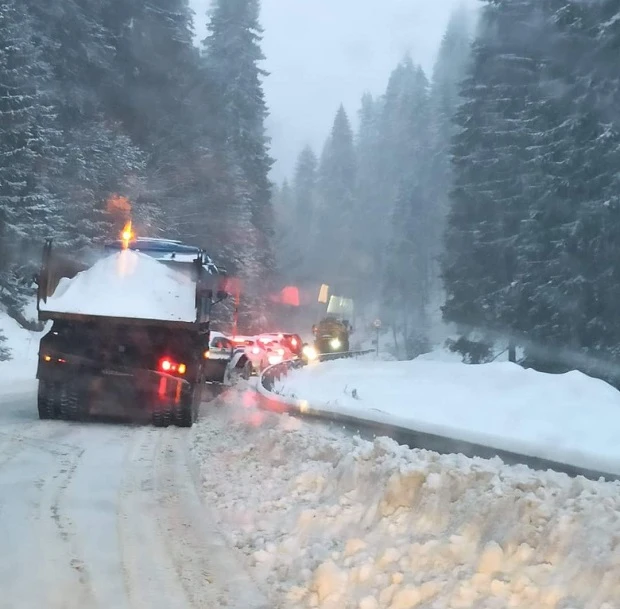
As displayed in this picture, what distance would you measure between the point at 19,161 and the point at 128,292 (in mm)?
14632

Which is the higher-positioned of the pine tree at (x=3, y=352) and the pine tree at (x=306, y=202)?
the pine tree at (x=306, y=202)

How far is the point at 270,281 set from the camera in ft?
170

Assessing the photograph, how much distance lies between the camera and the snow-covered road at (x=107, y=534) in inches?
197

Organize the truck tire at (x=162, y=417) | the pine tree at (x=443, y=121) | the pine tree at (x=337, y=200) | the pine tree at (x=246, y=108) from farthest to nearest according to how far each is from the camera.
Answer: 1. the pine tree at (x=337, y=200)
2. the pine tree at (x=443, y=121)
3. the pine tree at (x=246, y=108)
4. the truck tire at (x=162, y=417)

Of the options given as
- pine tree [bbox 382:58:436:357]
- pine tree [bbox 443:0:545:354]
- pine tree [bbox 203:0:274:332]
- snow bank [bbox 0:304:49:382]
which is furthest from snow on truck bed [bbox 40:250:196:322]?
pine tree [bbox 382:58:436:357]

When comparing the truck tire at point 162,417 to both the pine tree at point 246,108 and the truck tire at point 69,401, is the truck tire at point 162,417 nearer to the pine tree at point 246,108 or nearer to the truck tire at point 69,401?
the truck tire at point 69,401

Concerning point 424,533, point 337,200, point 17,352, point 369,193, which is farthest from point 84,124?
point 369,193

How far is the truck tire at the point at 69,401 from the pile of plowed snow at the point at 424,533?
5.11 meters

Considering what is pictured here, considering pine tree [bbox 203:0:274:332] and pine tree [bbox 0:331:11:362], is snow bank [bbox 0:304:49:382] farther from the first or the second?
pine tree [bbox 203:0:274:332]

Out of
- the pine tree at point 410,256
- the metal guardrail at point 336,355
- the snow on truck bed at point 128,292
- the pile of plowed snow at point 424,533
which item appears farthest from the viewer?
the pine tree at point 410,256

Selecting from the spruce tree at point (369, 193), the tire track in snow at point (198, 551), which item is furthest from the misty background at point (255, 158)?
the spruce tree at point (369, 193)

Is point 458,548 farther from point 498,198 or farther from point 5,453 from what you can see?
point 498,198

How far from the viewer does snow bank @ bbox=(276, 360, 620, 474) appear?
300 inches

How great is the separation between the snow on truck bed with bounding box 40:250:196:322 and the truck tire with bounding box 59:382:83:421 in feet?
3.98
